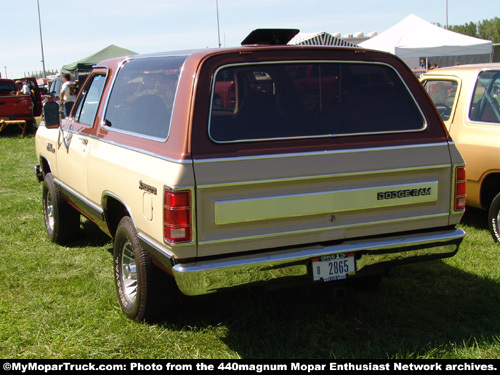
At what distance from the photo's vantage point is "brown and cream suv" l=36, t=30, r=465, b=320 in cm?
313

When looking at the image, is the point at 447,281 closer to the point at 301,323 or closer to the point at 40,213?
the point at 301,323

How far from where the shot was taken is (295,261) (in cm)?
328

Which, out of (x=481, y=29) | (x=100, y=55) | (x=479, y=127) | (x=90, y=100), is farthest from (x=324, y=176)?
(x=481, y=29)

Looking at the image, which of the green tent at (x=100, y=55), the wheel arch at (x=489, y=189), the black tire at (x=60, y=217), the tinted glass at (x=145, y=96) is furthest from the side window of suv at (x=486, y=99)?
the green tent at (x=100, y=55)

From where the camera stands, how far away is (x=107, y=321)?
399 centimetres

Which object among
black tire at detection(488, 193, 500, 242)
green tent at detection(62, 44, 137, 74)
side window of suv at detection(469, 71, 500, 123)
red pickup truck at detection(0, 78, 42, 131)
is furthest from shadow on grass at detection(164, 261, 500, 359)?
green tent at detection(62, 44, 137, 74)

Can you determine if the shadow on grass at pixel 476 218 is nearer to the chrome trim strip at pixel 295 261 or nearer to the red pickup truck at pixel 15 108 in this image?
the chrome trim strip at pixel 295 261

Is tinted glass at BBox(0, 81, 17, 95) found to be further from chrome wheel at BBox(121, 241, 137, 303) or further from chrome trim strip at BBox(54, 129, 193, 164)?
chrome wheel at BBox(121, 241, 137, 303)

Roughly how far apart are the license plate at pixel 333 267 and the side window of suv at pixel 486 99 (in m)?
3.18

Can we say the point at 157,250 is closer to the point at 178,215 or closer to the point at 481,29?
the point at 178,215

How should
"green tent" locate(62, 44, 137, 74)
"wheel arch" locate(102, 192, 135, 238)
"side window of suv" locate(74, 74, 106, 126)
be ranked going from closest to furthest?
"wheel arch" locate(102, 192, 135, 238) → "side window of suv" locate(74, 74, 106, 126) → "green tent" locate(62, 44, 137, 74)
